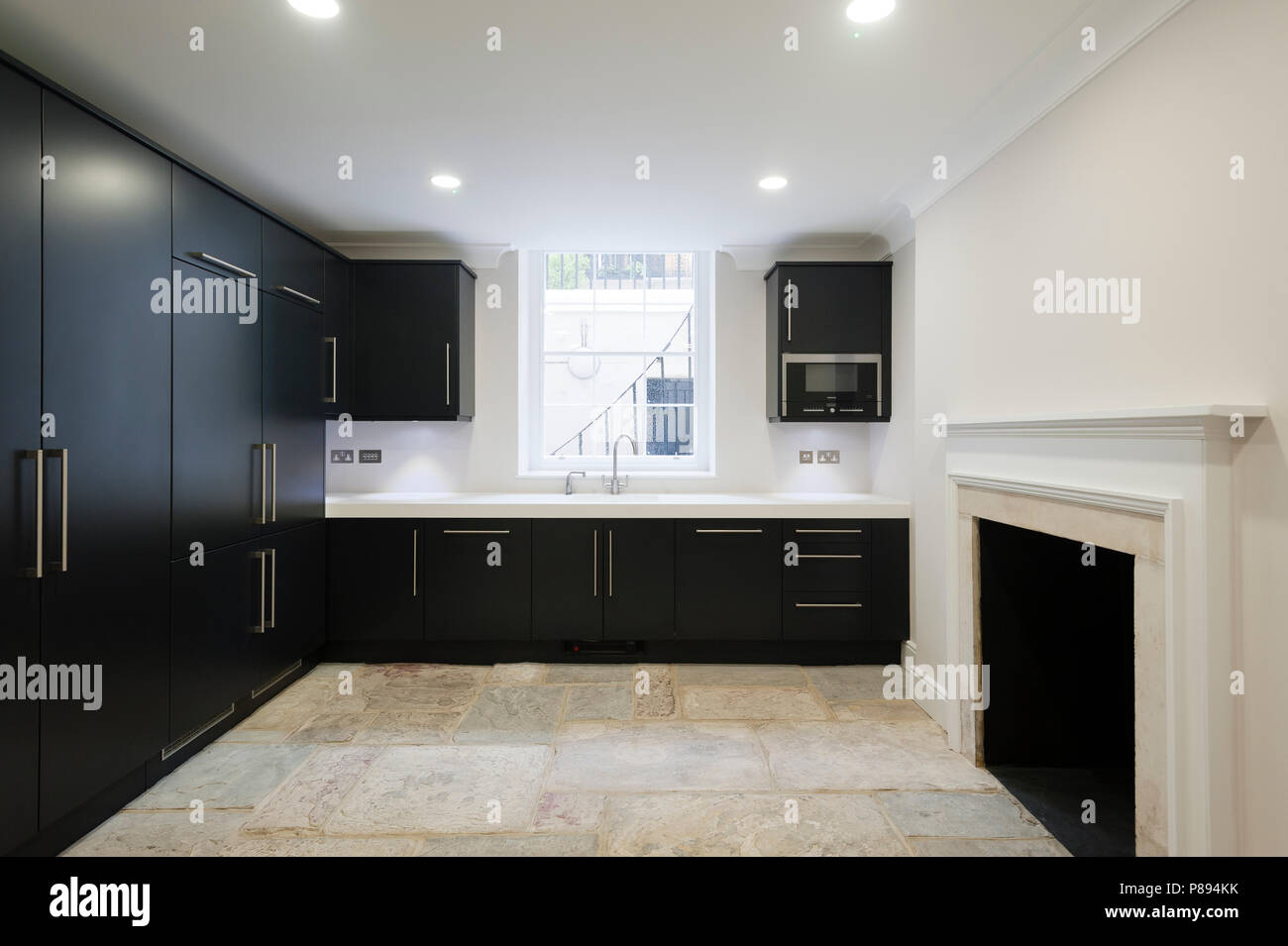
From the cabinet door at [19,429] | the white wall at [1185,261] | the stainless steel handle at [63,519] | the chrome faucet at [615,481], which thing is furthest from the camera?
the chrome faucet at [615,481]

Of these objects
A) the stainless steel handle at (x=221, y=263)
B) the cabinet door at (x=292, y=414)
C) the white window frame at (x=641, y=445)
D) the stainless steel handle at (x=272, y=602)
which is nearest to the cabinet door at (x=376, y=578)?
the cabinet door at (x=292, y=414)

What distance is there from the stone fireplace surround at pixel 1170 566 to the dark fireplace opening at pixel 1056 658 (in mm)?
468

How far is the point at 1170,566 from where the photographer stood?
155 cm

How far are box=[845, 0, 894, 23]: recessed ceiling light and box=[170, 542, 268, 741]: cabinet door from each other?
2830 mm

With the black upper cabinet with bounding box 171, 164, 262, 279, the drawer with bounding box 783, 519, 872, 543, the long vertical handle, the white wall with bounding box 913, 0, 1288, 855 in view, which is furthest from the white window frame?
the long vertical handle

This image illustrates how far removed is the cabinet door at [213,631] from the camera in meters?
2.34

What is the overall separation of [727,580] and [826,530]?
612 mm

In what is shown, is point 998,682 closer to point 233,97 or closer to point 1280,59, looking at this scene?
point 1280,59

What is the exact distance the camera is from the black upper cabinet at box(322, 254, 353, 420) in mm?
3516

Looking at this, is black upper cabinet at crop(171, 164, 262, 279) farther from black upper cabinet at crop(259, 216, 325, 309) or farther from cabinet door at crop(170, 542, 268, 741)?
cabinet door at crop(170, 542, 268, 741)

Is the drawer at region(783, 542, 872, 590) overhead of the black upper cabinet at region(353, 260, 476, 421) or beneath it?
beneath

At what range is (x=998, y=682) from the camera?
251cm

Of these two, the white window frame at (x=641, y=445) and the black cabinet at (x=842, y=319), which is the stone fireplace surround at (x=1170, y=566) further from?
the white window frame at (x=641, y=445)

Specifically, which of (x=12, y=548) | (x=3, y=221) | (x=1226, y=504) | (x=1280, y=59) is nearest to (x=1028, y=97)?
(x=1280, y=59)
